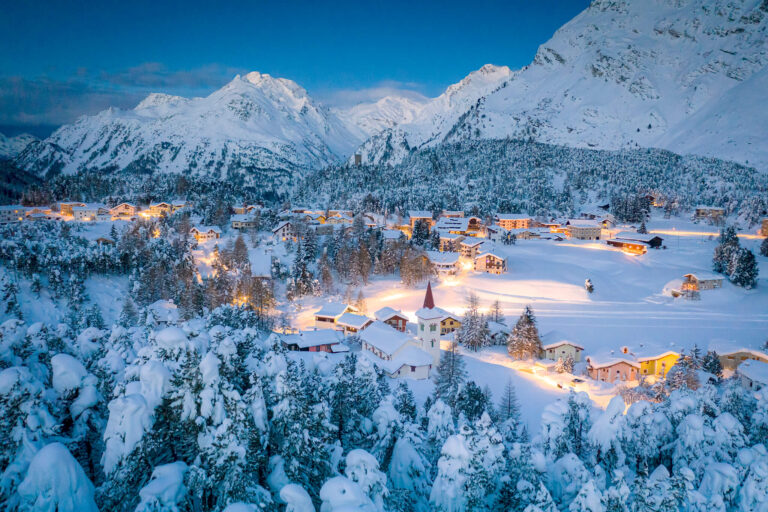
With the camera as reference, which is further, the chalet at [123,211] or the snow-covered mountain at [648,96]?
the snow-covered mountain at [648,96]

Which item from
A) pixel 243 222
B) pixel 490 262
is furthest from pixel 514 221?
pixel 243 222

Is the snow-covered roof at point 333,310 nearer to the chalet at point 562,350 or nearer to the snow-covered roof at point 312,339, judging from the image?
the snow-covered roof at point 312,339

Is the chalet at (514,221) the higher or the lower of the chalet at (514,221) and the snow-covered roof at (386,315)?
the higher

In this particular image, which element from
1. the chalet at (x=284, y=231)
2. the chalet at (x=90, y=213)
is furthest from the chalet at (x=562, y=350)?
the chalet at (x=90, y=213)

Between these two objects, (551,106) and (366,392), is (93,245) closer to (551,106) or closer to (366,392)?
(366,392)

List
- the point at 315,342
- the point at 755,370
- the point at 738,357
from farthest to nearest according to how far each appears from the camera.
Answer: the point at 315,342 → the point at 738,357 → the point at 755,370

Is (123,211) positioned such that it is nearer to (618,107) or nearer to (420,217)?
(420,217)

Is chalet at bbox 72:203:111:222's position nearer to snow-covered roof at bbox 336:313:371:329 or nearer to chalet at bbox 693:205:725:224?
snow-covered roof at bbox 336:313:371:329
